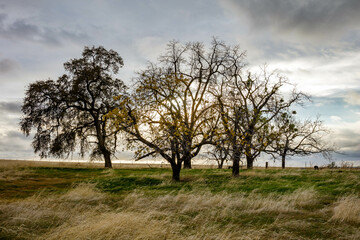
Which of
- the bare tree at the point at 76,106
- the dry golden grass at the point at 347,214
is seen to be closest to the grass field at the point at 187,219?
the dry golden grass at the point at 347,214

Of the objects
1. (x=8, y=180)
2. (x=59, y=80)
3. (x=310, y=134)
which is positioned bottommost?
(x=8, y=180)

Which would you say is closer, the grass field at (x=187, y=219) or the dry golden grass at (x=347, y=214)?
the grass field at (x=187, y=219)

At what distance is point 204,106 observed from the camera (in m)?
18.9

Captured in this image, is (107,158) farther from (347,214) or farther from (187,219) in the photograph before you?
(347,214)

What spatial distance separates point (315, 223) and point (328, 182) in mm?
9802

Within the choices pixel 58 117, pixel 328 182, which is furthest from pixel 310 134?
pixel 58 117

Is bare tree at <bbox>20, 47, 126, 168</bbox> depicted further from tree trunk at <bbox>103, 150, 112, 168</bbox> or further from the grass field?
the grass field

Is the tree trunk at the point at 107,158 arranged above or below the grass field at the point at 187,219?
above

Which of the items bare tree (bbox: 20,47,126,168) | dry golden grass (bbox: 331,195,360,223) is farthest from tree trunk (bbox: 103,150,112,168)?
dry golden grass (bbox: 331,195,360,223)

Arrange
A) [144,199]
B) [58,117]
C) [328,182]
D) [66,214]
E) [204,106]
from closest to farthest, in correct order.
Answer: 1. [66,214]
2. [144,199]
3. [328,182]
4. [204,106]
5. [58,117]

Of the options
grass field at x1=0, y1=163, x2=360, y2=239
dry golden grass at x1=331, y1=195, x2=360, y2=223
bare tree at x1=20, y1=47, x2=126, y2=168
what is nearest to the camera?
grass field at x1=0, y1=163, x2=360, y2=239

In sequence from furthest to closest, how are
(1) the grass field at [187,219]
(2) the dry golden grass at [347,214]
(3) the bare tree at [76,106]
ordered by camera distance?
(3) the bare tree at [76,106]
(2) the dry golden grass at [347,214]
(1) the grass field at [187,219]

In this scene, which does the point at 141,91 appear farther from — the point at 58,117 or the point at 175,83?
the point at 58,117

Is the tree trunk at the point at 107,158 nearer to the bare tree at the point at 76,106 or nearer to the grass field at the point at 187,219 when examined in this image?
the bare tree at the point at 76,106
